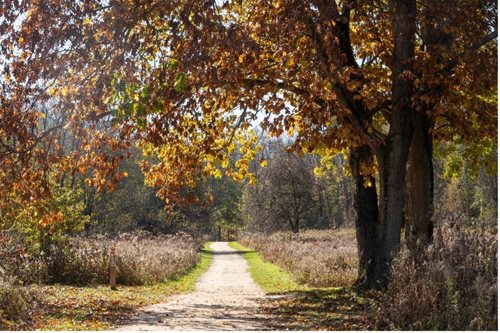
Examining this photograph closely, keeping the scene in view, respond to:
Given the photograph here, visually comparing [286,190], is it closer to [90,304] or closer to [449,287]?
[90,304]

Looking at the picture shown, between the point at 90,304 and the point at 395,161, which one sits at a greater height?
the point at 395,161

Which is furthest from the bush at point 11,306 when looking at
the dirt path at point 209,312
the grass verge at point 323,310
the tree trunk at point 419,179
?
the tree trunk at point 419,179

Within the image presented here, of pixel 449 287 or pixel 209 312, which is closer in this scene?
pixel 449 287

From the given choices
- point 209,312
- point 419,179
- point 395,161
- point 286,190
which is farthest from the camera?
point 286,190

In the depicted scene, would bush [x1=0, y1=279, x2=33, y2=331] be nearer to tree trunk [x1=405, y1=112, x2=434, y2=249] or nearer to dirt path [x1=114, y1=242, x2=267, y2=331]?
dirt path [x1=114, y1=242, x2=267, y2=331]

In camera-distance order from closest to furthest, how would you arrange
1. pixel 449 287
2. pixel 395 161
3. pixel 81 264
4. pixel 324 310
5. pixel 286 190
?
pixel 449 287 → pixel 324 310 → pixel 395 161 → pixel 81 264 → pixel 286 190

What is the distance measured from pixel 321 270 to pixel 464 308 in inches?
480

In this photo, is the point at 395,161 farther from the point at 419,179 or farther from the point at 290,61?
the point at 290,61

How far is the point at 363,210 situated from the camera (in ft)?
48.9

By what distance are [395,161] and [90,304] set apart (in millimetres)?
7801

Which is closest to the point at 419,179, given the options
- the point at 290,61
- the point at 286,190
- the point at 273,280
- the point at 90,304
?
the point at 290,61

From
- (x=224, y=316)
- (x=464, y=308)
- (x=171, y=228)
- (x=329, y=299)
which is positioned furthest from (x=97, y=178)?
(x=171, y=228)

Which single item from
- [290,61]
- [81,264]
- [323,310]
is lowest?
[323,310]

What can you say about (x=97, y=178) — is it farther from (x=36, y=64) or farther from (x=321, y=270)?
(x=321, y=270)
